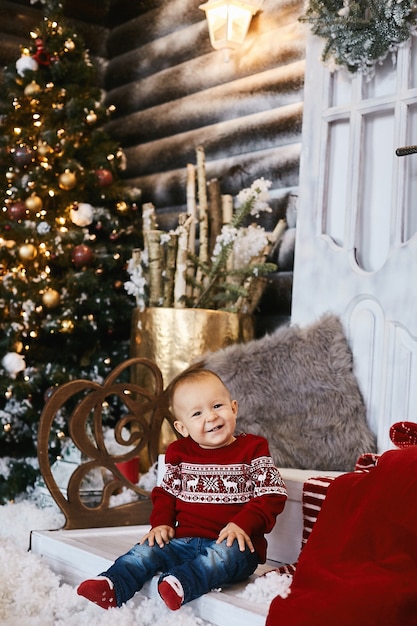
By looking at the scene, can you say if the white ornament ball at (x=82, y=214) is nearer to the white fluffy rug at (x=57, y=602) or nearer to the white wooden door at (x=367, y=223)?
the white wooden door at (x=367, y=223)

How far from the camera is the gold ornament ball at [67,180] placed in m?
3.84

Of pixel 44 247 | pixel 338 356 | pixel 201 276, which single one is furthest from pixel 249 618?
pixel 44 247

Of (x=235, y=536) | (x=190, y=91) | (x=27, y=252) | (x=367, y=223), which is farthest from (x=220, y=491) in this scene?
(x=190, y=91)

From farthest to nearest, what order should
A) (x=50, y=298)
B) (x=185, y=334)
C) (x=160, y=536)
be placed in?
(x=50, y=298), (x=185, y=334), (x=160, y=536)

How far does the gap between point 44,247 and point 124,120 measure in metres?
1.16

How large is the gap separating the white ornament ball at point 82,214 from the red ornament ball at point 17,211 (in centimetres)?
23

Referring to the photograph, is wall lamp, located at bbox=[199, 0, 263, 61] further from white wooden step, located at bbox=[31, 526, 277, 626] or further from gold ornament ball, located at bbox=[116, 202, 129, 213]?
white wooden step, located at bbox=[31, 526, 277, 626]

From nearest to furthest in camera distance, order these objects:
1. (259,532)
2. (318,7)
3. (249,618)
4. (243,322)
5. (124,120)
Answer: (249,618), (259,532), (318,7), (243,322), (124,120)

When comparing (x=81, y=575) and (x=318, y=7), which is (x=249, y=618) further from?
(x=318, y=7)

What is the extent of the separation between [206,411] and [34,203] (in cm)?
199

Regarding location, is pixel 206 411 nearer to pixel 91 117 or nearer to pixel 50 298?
pixel 50 298

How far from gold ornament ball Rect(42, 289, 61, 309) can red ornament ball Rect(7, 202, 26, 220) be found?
0.37m

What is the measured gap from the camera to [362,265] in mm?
2760

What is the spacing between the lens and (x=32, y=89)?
383 centimetres
